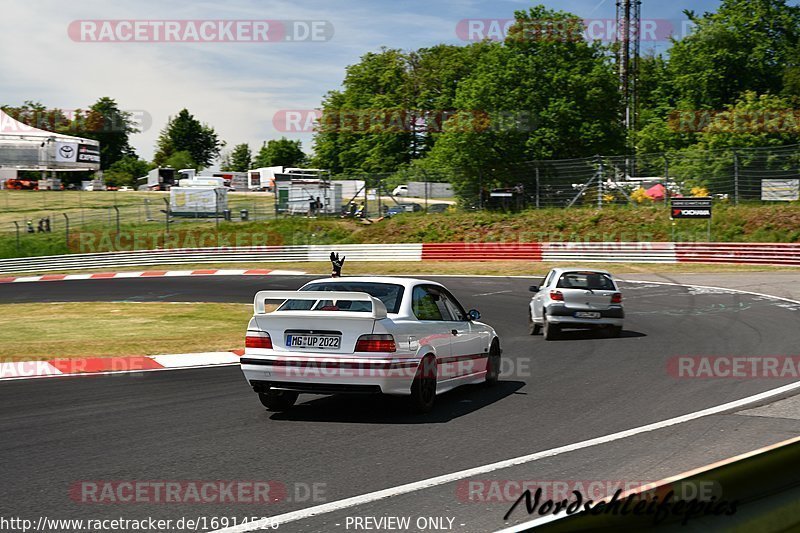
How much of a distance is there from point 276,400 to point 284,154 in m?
137

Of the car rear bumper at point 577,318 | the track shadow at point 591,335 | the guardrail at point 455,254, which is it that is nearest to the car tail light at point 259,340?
the car rear bumper at point 577,318

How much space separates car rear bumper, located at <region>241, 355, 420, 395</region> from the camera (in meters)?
8.46

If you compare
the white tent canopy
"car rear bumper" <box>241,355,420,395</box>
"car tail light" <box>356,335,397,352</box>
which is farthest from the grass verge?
the white tent canopy

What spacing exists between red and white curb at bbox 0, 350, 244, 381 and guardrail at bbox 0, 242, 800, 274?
2867cm

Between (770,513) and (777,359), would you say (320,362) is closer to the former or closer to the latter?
(770,513)

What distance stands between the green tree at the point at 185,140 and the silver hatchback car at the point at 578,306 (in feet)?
492

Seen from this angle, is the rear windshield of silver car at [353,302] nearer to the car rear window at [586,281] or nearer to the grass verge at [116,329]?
the grass verge at [116,329]

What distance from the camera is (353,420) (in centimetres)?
884

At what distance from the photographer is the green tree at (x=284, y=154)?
142750 mm

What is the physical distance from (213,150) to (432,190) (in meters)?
125

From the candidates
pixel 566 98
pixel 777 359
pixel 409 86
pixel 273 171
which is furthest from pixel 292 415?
pixel 273 171

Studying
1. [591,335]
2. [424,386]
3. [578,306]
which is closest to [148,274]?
[591,335]

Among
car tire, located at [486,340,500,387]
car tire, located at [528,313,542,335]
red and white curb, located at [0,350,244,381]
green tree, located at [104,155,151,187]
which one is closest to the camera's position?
car tire, located at [486,340,500,387]

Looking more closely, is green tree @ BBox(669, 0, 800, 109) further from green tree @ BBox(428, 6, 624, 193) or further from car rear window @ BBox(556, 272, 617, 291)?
car rear window @ BBox(556, 272, 617, 291)
